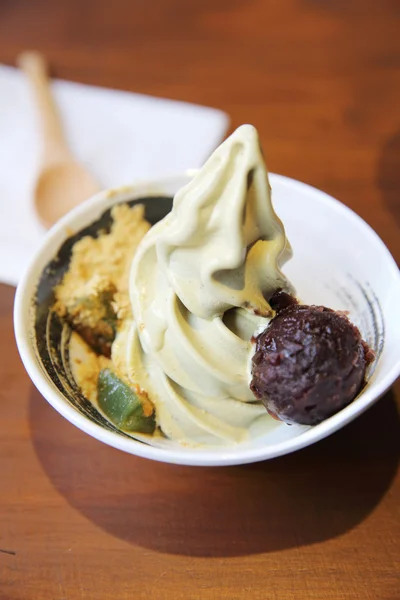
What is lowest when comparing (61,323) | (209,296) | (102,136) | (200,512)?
(200,512)

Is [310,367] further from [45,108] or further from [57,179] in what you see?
[45,108]

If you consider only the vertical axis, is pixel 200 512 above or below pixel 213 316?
below

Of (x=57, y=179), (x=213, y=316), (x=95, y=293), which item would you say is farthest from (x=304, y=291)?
(x=57, y=179)

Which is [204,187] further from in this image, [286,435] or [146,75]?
[146,75]

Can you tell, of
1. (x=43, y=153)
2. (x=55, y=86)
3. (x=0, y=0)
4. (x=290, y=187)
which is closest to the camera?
(x=290, y=187)

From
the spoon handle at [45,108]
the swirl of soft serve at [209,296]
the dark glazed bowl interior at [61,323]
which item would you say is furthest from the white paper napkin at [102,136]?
the swirl of soft serve at [209,296]

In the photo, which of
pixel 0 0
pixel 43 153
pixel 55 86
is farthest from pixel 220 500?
pixel 0 0
